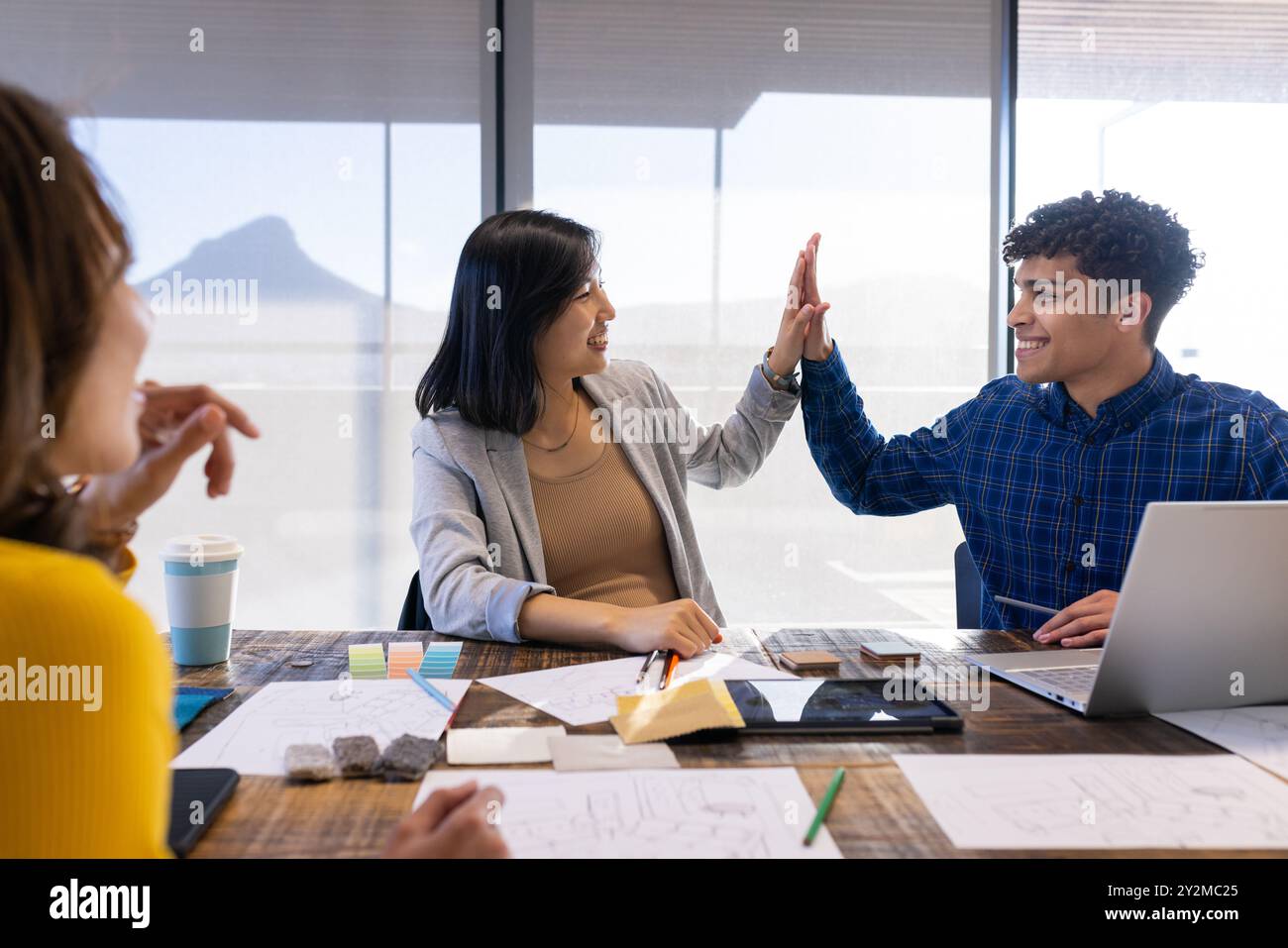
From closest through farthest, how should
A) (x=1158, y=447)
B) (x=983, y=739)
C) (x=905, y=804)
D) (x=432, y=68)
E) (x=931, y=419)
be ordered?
1. (x=905, y=804)
2. (x=983, y=739)
3. (x=1158, y=447)
4. (x=432, y=68)
5. (x=931, y=419)

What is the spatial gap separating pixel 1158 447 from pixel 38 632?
1.69 metres

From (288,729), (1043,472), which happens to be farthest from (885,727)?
(1043,472)

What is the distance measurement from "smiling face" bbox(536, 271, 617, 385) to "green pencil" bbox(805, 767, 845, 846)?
112 centimetres

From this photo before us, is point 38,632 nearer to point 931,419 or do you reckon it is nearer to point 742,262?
point 742,262

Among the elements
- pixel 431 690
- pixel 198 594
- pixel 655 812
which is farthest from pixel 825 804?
pixel 198 594

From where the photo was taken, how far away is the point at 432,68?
2.97 metres

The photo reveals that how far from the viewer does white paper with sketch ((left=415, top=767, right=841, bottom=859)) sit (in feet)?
2.52

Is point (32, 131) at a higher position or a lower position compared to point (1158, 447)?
higher

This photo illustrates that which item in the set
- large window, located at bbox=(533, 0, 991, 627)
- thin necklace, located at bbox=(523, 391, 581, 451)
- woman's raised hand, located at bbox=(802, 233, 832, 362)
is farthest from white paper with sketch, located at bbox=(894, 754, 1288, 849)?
large window, located at bbox=(533, 0, 991, 627)

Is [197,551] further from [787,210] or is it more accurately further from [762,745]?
[787,210]

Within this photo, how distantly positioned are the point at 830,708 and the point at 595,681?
30 cm

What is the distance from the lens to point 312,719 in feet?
3.56

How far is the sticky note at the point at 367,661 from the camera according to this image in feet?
4.21

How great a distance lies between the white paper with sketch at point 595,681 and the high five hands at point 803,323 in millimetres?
815
